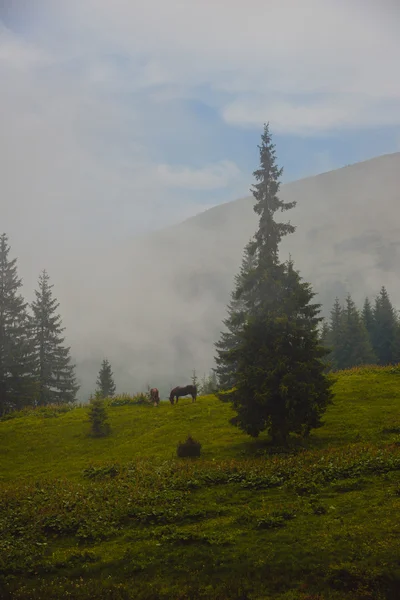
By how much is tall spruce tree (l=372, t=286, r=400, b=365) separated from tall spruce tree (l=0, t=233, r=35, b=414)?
54034 mm

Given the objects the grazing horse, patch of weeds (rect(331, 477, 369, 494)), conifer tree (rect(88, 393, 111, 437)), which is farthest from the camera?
the grazing horse

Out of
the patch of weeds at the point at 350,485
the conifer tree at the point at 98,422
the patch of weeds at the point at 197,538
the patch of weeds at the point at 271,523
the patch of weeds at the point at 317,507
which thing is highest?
the conifer tree at the point at 98,422

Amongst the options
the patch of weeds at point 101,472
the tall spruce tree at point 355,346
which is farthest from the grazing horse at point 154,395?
the tall spruce tree at point 355,346

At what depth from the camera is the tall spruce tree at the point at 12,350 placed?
46156mm

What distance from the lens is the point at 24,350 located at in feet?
176

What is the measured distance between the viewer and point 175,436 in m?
26.0

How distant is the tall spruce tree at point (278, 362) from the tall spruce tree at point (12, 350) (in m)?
31.5

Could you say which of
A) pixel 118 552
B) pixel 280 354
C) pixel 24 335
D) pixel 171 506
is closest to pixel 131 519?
pixel 171 506

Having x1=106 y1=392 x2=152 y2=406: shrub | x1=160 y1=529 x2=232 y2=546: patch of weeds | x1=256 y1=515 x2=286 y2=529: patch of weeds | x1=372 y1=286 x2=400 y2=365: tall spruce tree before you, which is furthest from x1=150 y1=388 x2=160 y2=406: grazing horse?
x1=372 y1=286 x2=400 y2=365: tall spruce tree

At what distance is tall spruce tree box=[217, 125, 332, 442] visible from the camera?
1969 cm

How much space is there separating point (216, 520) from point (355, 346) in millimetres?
59243

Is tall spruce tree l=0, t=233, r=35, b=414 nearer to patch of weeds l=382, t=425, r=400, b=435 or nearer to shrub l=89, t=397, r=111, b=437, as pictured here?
shrub l=89, t=397, r=111, b=437

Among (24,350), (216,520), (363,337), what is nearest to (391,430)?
(216,520)

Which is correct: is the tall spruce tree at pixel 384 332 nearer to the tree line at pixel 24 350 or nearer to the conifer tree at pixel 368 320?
the conifer tree at pixel 368 320
